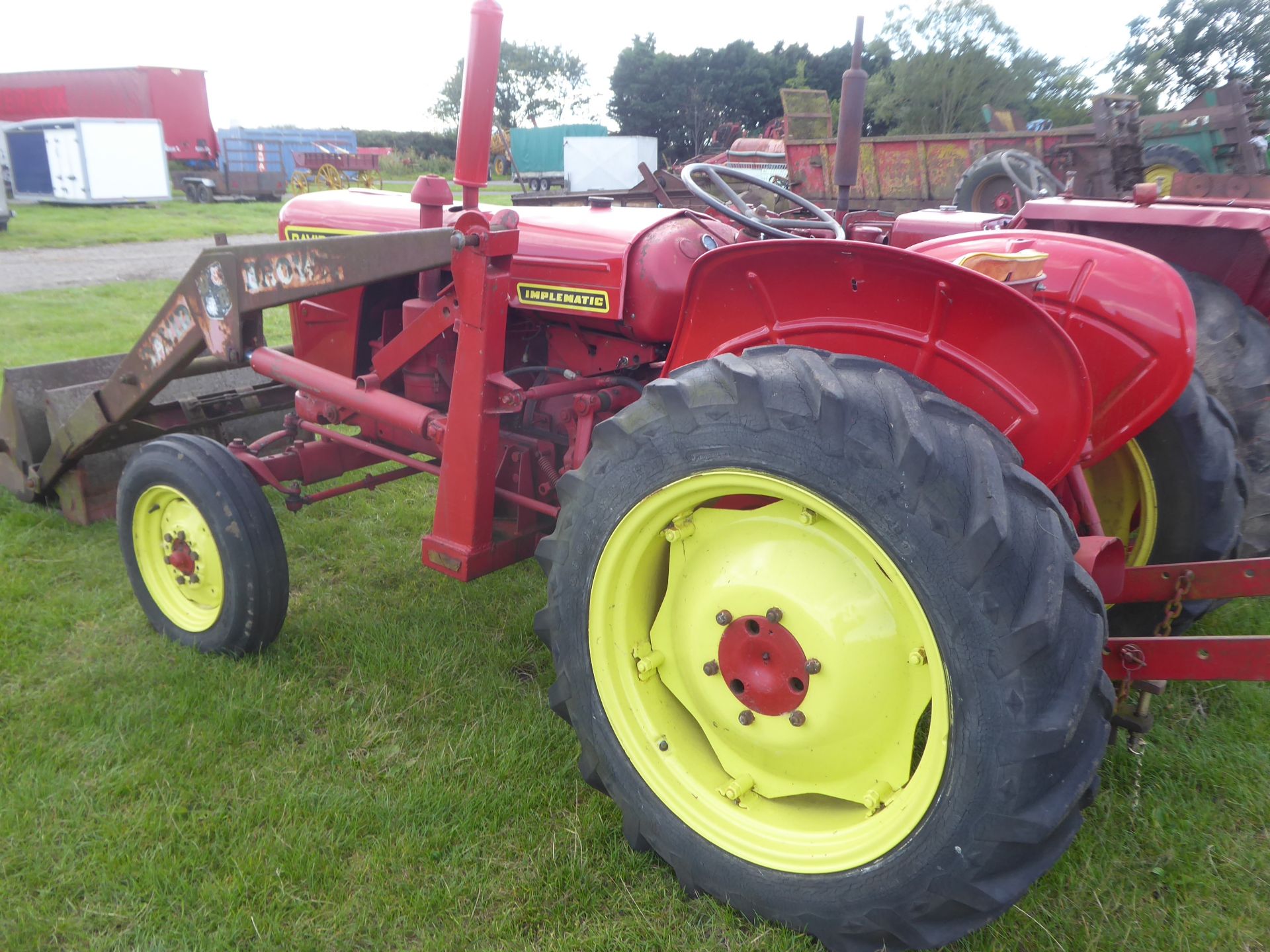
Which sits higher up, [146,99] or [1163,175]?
[146,99]

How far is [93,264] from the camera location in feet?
36.1

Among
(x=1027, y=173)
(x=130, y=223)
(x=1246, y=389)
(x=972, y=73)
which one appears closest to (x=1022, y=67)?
(x=972, y=73)

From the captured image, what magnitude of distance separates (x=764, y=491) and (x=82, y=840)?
5.44ft

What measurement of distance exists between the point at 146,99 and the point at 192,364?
2798 centimetres

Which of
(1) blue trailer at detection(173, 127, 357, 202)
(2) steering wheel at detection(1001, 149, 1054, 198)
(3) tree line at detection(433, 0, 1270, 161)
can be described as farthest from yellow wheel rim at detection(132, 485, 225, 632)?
(1) blue trailer at detection(173, 127, 357, 202)

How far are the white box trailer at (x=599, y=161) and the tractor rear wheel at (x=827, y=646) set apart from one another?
22.9m

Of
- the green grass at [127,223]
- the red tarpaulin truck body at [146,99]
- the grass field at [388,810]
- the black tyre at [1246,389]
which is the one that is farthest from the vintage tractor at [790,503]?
the red tarpaulin truck body at [146,99]

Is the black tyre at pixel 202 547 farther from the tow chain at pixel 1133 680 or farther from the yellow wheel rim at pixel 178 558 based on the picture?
the tow chain at pixel 1133 680

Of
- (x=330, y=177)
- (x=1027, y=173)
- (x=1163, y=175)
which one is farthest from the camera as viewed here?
(x=330, y=177)

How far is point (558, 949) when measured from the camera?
1.68m

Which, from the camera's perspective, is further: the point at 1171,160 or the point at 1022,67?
the point at 1022,67

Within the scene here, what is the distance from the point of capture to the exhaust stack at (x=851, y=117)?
7.28ft

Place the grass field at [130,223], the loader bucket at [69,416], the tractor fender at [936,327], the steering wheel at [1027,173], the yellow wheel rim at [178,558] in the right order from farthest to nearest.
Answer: the grass field at [130,223], the steering wheel at [1027,173], the loader bucket at [69,416], the yellow wheel rim at [178,558], the tractor fender at [936,327]

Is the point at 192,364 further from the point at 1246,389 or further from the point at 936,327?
the point at 1246,389
